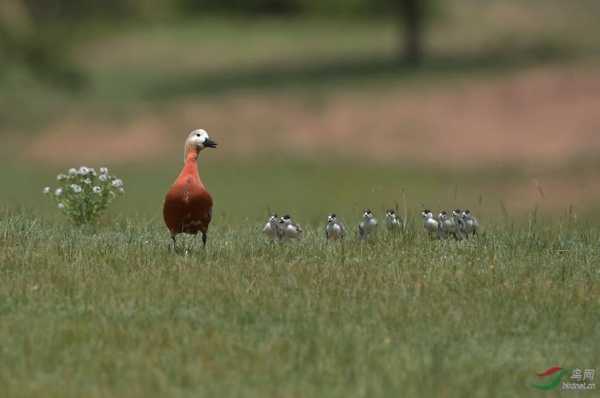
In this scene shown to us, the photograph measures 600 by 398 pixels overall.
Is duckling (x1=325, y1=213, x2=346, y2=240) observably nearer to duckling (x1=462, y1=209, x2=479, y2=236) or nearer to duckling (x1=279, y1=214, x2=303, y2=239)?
duckling (x1=279, y1=214, x2=303, y2=239)

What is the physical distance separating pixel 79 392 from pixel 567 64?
37.6m

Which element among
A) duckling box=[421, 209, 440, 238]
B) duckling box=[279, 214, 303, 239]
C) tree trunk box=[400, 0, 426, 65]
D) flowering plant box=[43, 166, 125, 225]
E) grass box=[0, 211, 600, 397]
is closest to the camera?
grass box=[0, 211, 600, 397]

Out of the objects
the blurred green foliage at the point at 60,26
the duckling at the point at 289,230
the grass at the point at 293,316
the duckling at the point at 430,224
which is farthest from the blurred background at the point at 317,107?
the grass at the point at 293,316

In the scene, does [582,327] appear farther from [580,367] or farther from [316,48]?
[316,48]

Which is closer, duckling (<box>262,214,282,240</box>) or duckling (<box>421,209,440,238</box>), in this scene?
duckling (<box>262,214,282,240</box>)

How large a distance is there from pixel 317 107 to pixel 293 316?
31910 millimetres

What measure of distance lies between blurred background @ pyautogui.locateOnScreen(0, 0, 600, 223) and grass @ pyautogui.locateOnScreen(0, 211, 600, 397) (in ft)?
39.7

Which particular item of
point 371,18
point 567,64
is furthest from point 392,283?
point 371,18

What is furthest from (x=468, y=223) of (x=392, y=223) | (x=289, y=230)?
(x=289, y=230)

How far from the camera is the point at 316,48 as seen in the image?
184 feet

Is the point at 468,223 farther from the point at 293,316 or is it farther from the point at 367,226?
the point at 293,316

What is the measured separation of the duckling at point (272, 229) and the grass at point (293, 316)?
0.44 feet

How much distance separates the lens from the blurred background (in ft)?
108

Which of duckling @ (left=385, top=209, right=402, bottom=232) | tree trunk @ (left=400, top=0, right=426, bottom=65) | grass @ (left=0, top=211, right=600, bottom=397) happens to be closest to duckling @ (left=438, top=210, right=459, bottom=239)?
grass @ (left=0, top=211, right=600, bottom=397)
